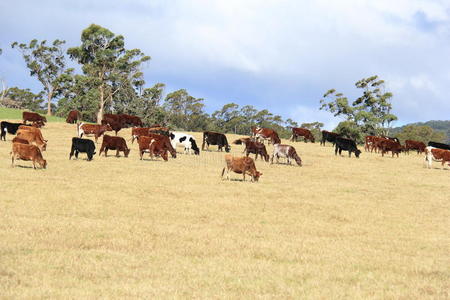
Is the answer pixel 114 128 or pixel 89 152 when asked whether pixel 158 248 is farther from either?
pixel 114 128

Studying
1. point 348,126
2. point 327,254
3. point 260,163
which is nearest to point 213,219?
point 327,254

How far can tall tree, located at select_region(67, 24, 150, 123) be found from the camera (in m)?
67.4

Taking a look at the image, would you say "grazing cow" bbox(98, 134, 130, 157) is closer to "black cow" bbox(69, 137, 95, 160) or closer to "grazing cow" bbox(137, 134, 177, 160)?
"grazing cow" bbox(137, 134, 177, 160)

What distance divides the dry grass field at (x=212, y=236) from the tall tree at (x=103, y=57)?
151 ft

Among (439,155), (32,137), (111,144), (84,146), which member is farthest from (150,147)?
(439,155)

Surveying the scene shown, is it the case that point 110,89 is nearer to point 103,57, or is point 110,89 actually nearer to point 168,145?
point 103,57

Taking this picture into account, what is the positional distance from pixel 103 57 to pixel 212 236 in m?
59.1

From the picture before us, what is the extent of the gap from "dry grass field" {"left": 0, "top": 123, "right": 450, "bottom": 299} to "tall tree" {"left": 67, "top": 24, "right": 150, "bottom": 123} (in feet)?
151

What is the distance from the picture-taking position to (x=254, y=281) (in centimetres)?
858

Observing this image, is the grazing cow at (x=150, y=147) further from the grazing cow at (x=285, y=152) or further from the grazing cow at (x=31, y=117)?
the grazing cow at (x=31, y=117)

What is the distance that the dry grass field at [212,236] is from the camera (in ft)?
27.3

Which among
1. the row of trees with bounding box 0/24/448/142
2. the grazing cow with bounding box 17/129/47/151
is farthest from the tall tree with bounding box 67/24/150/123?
the grazing cow with bounding box 17/129/47/151

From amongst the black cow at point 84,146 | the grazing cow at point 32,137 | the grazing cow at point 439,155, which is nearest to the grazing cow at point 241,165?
the black cow at point 84,146

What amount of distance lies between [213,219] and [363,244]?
420 centimetres
